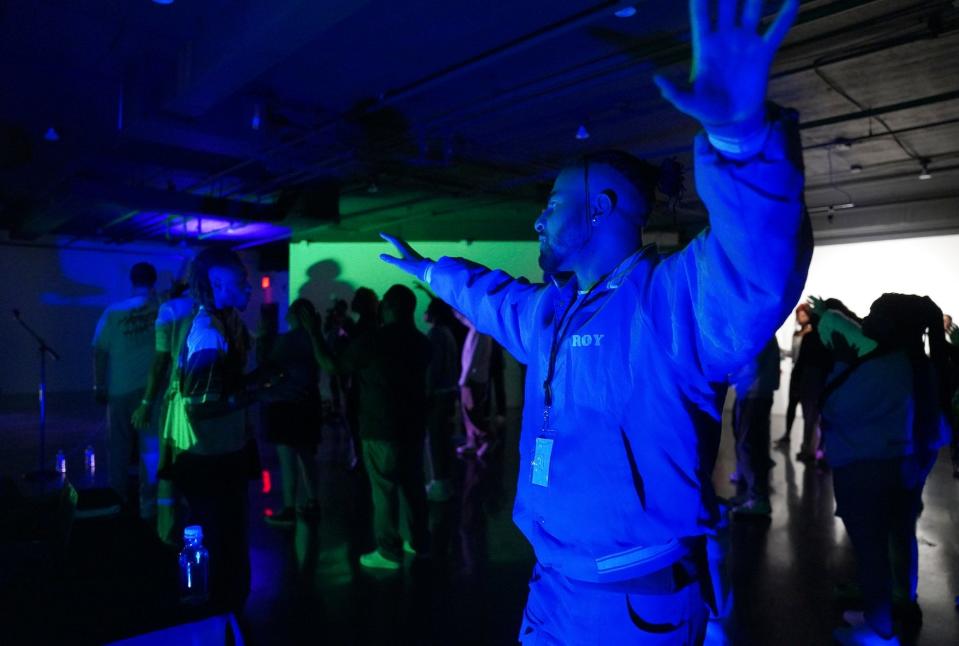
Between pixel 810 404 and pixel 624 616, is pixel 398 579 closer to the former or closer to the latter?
pixel 624 616

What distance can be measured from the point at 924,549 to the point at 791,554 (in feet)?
3.21

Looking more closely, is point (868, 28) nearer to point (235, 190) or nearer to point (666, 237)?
point (666, 237)

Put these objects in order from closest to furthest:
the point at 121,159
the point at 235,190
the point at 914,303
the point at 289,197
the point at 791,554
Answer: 1. the point at 914,303
2. the point at 791,554
3. the point at 121,159
4. the point at 289,197
5. the point at 235,190

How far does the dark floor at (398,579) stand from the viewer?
1.77 metres

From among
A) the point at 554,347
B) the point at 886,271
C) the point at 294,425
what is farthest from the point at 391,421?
the point at 886,271

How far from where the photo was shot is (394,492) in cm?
361

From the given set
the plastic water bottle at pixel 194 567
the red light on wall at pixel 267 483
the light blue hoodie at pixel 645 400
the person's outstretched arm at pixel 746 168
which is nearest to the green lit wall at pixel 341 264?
the red light on wall at pixel 267 483

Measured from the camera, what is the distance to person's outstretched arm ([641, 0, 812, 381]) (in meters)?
0.67

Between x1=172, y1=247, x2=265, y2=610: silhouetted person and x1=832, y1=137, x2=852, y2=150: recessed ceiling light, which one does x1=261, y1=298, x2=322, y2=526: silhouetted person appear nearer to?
x1=172, y1=247, x2=265, y2=610: silhouetted person

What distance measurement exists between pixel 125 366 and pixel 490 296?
3.81 meters

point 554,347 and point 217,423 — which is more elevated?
point 554,347

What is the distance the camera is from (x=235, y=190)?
10117 mm

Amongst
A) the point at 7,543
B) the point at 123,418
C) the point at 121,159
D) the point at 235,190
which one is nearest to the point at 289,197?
the point at 235,190

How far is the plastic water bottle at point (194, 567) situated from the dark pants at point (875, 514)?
8.30 feet
